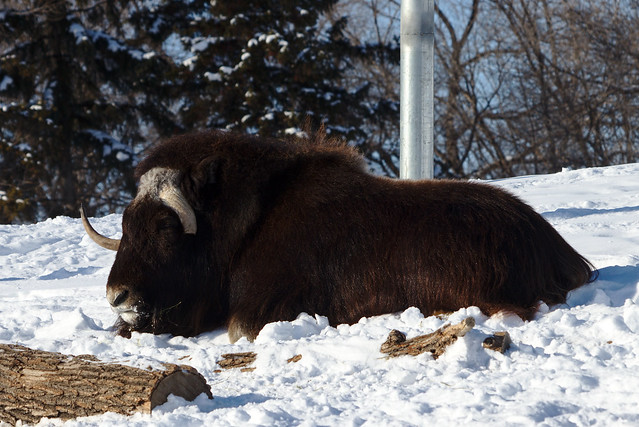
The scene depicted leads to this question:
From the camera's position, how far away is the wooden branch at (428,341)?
372 cm

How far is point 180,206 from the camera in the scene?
5184mm

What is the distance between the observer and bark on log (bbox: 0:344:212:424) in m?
3.46

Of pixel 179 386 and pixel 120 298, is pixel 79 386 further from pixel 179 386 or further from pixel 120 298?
pixel 120 298

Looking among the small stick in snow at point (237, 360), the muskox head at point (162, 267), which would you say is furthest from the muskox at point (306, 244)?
the small stick in snow at point (237, 360)

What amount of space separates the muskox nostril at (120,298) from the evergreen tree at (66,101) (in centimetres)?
1667

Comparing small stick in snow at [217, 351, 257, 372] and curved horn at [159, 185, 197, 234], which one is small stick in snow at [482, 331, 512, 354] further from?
curved horn at [159, 185, 197, 234]

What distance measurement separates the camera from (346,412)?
3262 mm

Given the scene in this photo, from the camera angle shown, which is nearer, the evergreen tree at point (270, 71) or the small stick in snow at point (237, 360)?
the small stick in snow at point (237, 360)

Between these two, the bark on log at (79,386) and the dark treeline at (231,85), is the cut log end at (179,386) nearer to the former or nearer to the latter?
the bark on log at (79,386)

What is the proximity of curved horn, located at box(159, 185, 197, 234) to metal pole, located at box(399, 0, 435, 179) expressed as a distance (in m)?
2.85


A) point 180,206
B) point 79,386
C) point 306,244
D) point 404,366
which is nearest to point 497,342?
point 404,366

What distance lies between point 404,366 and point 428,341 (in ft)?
0.55

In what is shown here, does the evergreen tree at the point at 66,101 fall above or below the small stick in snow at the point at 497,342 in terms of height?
above

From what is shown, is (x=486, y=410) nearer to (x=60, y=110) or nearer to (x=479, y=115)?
(x=60, y=110)
